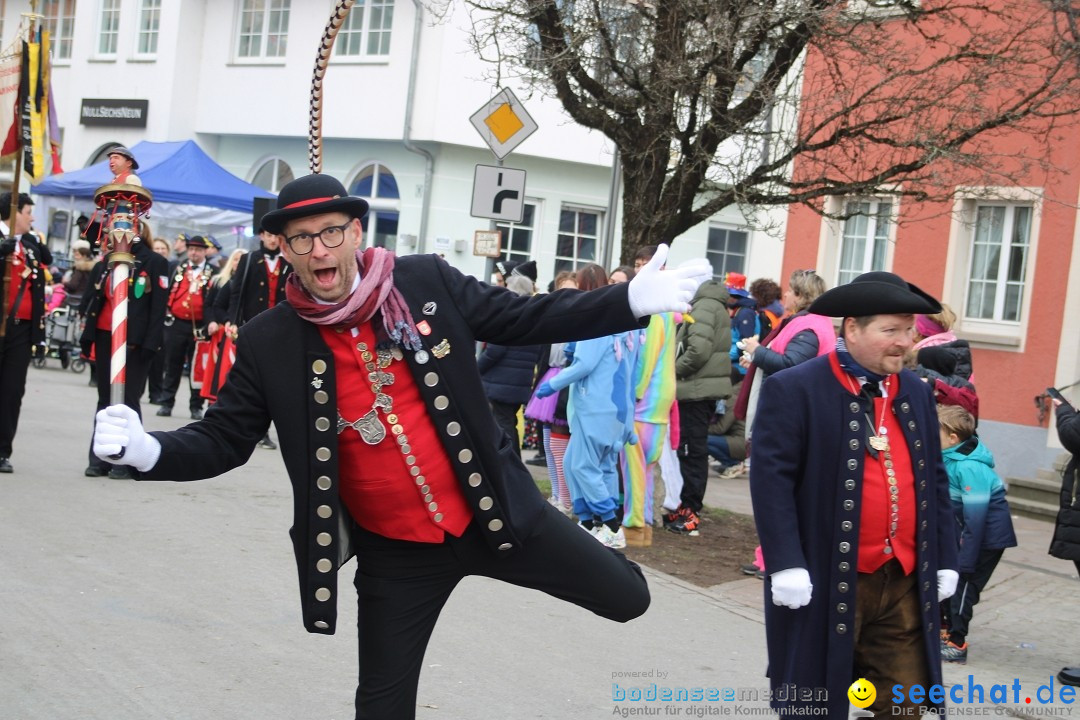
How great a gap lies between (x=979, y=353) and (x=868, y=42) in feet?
23.5

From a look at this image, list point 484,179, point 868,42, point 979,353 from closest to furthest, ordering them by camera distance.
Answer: point 868,42 < point 484,179 < point 979,353

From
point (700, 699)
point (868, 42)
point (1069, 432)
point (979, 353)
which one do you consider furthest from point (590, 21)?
point (979, 353)

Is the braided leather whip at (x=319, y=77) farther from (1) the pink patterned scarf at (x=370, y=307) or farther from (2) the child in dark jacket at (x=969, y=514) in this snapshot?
(2) the child in dark jacket at (x=969, y=514)

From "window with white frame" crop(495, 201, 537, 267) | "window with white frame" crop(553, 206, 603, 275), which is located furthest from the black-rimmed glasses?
"window with white frame" crop(553, 206, 603, 275)

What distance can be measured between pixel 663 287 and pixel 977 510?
4184mm

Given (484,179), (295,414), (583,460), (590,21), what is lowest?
(583,460)

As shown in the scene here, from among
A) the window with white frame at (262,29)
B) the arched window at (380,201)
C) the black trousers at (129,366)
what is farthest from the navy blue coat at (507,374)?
the window with white frame at (262,29)

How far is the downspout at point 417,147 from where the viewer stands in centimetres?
2572

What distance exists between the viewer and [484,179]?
12359 millimetres

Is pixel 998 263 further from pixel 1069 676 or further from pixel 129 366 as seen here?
pixel 129 366

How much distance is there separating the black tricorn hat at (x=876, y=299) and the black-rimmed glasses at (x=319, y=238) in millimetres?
1673

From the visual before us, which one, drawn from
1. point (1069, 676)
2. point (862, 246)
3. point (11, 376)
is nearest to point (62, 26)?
point (862, 246)

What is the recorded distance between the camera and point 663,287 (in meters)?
3.69

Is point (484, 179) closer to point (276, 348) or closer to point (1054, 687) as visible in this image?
point (1054, 687)
